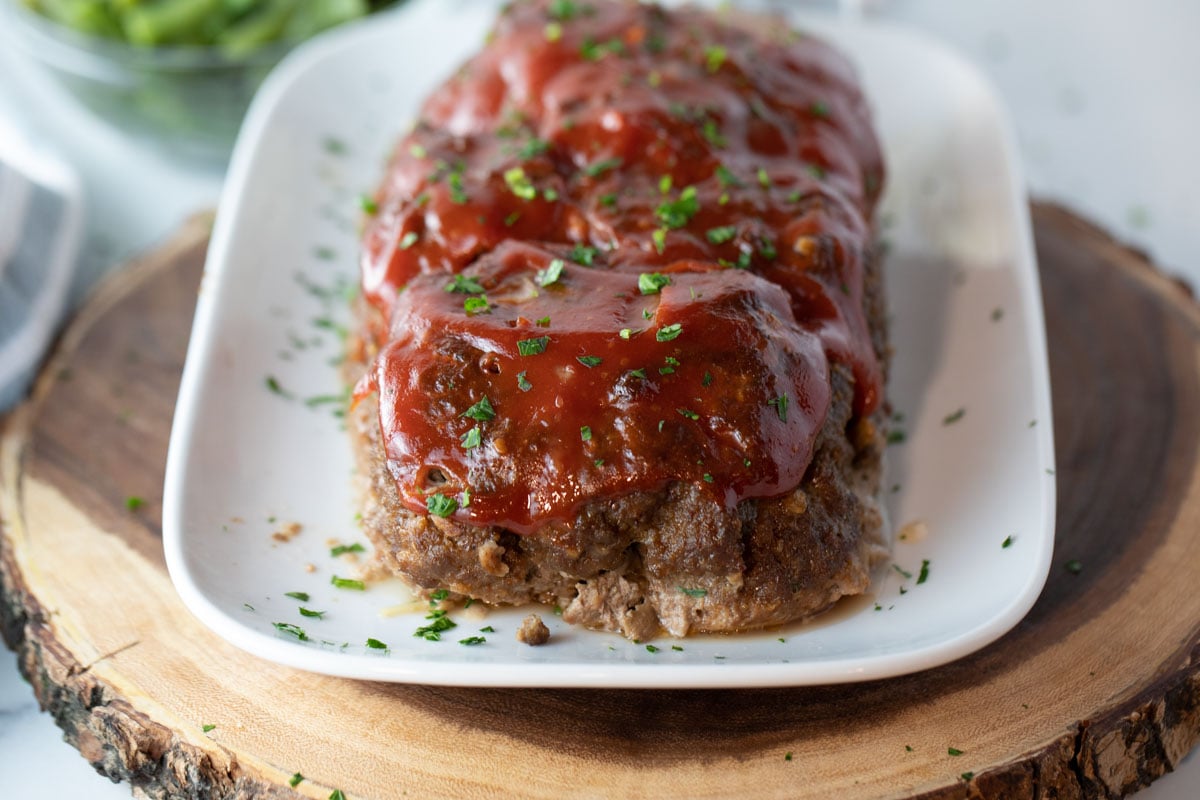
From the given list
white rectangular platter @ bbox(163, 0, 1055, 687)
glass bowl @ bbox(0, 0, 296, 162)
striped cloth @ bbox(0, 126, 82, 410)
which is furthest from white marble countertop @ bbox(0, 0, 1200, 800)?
white rectangular platter @ bbox(163, 0, 1055, 687)

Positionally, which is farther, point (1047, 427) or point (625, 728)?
point (1047, 427)

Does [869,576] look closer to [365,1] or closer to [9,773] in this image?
[9,773]

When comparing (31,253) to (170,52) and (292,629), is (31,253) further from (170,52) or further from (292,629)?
(292,629)

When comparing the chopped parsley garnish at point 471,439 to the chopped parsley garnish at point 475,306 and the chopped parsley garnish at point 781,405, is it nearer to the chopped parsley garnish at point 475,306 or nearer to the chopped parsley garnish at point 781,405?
the chopped parsley garnish at point 475,306

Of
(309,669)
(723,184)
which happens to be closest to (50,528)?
(309,669)

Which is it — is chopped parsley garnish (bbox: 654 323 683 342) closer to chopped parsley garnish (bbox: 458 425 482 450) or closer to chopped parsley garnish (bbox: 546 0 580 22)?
chopped parsley garnish (bbox: 458 425 482 450)

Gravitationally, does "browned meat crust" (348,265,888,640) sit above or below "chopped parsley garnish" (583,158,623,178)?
below

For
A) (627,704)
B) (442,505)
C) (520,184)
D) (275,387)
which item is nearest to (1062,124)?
(520,184)
